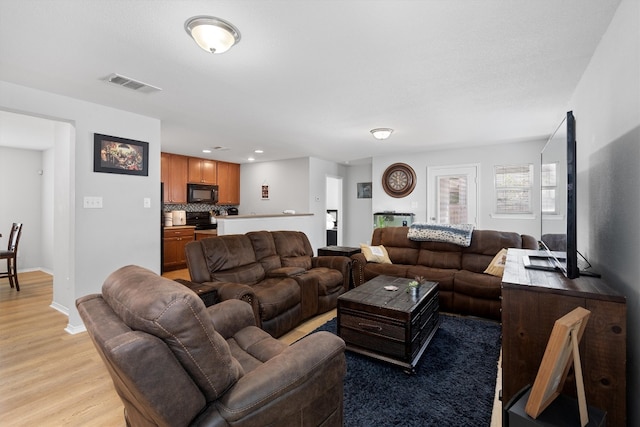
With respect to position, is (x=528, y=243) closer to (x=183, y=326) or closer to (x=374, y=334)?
(x=374, y=334)

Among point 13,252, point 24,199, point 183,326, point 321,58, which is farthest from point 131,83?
point 24,199

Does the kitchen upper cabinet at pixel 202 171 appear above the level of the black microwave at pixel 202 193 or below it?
above

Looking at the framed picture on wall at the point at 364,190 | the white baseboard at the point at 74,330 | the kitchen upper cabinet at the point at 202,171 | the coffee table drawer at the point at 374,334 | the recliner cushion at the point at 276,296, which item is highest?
the kitchen upper cabinet at the point at 202,171

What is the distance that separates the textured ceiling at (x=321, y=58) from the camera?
1665 mm

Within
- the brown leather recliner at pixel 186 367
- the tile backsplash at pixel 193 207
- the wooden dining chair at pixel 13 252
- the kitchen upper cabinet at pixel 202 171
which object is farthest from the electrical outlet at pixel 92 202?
the kitchen upper cabinet at pixel 202 171

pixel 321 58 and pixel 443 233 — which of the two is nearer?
pixel 321 58

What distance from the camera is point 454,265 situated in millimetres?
3902

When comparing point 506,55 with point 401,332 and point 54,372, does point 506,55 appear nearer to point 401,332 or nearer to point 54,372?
point 401,332

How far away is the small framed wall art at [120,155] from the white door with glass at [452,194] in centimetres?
479

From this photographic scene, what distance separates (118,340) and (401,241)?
13.1ft

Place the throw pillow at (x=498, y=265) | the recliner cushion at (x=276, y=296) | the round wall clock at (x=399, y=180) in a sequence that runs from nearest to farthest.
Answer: the recliner cushion at (x=276, y=296) → the throw pillow at (x=498, y=265) → the round wall clock at (x=399, y=180)

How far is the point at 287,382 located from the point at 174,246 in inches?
217

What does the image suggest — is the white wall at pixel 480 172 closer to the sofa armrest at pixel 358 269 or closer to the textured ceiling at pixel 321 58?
the textured ceiling at pixel 321 58

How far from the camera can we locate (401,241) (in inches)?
175
